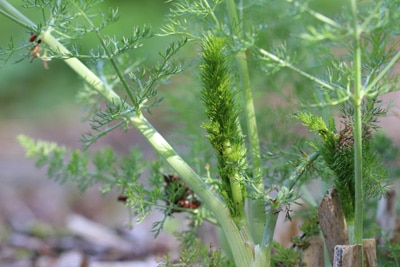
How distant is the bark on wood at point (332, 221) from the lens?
2.89 ft

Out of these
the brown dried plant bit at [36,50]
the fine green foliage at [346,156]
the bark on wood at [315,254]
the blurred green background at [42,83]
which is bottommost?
the bark on wood at [315,254]

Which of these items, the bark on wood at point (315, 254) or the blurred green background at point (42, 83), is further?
the blurred green background at point (42, 83)

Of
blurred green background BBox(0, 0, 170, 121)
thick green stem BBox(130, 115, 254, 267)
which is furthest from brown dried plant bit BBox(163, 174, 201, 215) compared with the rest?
blurred green background BBox(0, 0, 170, 121)

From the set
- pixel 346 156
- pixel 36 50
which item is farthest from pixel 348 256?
pixel 36 50

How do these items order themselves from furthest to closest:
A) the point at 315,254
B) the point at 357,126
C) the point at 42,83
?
1. the point at 42,83
2. the point at 315,254
3. the point at 357,126

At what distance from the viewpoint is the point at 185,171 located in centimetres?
89

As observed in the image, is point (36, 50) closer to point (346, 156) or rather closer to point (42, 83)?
point (346, 156)

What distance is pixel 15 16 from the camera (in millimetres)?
893

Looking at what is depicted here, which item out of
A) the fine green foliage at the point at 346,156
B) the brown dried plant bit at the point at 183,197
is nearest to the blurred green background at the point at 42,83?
the brown dried plant bit at the point at 183,197

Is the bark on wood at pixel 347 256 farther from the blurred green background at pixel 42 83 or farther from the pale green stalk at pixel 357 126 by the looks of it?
the blurred green background at pixel 42 83

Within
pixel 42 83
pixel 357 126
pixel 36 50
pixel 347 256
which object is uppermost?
pixel 42 83

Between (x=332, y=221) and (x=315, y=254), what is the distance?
0.34 feet

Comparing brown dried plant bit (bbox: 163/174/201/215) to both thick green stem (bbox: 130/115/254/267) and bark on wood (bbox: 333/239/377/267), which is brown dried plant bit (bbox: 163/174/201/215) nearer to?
thick green stem (bbox: 130/115/254/267)

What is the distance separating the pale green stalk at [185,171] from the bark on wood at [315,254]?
0.43 feet
